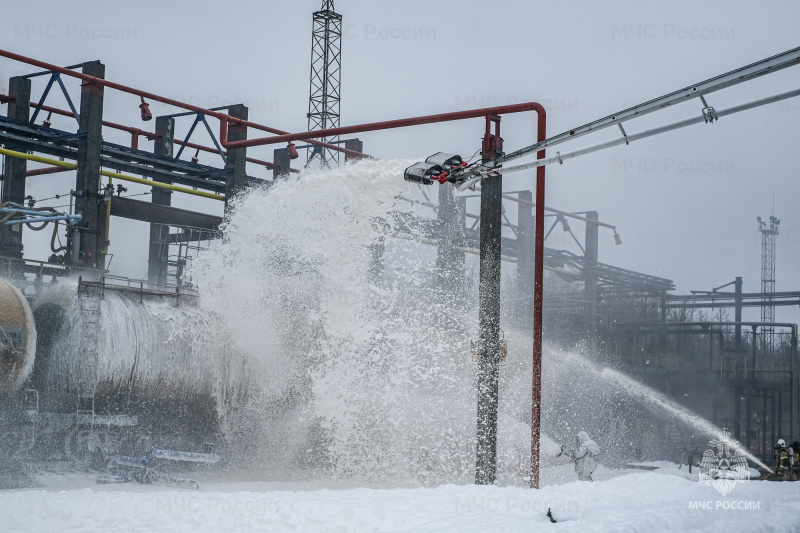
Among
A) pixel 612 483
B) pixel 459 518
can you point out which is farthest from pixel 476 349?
pixel 459 518

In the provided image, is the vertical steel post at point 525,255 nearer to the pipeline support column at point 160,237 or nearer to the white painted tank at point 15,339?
the pipeline support column at point 160,237

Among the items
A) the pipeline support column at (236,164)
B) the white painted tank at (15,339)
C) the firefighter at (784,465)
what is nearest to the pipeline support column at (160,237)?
the pipeline support column at (236,164)

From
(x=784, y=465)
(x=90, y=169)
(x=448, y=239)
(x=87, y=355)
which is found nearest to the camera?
(x=87, y=355)

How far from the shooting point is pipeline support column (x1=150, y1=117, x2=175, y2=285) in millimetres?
24656

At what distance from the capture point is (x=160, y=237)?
982 inches

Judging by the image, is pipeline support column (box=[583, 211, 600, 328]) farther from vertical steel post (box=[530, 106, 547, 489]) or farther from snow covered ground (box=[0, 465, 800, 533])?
snow covered ground (box=[0, 465, 800, 533])

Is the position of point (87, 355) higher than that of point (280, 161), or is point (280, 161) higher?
point (280, 161)

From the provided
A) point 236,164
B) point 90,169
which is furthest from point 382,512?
point 236,164

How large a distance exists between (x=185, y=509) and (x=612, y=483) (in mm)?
6765

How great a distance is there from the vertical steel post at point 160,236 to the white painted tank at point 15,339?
8.03 meters

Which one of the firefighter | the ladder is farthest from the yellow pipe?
the firefighter

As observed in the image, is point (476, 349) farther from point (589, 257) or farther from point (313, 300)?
point (589, 257)

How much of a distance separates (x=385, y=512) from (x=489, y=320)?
431cm

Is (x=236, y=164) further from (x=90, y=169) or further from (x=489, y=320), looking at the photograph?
(x=489, y=320)
